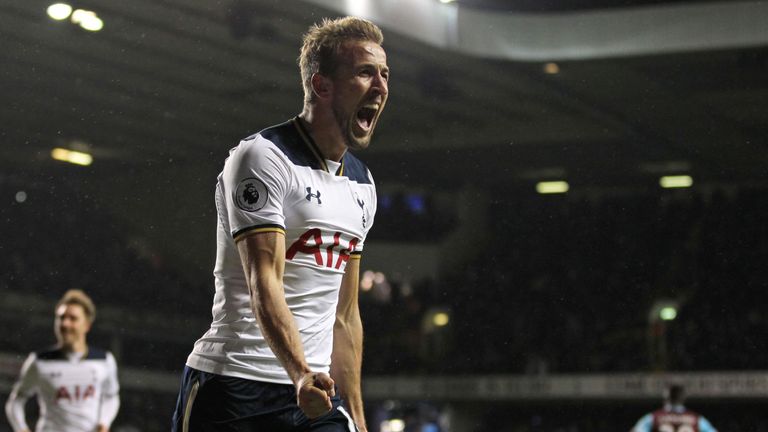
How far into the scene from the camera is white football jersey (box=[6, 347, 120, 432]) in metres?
6.26

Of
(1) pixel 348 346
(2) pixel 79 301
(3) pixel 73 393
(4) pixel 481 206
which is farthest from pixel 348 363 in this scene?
(4) pixel 481 206

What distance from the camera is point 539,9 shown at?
12.6m

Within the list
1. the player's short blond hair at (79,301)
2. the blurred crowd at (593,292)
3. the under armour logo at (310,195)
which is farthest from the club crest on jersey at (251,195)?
the blurred crowd at (593,292)

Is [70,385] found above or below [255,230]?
above

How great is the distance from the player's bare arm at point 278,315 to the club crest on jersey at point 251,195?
0.06 metres

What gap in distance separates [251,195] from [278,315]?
0.83 ft

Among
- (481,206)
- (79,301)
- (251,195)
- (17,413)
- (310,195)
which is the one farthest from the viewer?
(481,206)

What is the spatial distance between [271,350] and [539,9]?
1113cm

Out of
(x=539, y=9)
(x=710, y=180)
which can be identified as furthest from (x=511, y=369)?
(x=539, y=9)

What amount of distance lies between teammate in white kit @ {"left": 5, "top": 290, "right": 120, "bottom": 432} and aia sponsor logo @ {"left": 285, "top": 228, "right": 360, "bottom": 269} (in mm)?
4342

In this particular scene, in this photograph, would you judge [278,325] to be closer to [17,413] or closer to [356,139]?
[356,139]

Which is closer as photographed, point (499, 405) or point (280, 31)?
point (280, 31)

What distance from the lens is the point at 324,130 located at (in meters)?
2.22

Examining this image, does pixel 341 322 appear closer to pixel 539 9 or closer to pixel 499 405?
pixel 539 9
